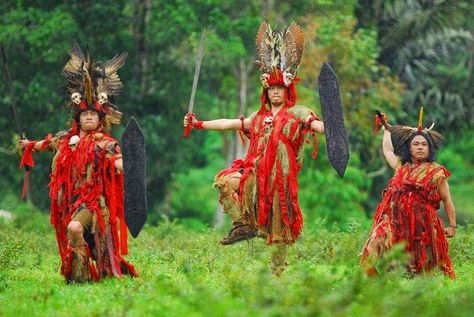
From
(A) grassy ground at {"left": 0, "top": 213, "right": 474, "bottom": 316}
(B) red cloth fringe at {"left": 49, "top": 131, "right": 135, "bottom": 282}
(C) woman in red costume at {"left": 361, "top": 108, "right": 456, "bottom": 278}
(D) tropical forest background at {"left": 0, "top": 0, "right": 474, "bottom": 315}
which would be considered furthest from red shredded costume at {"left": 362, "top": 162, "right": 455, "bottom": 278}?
(D) tropical forest background at {"left": 0, "top": 0, "right": 474, "bottom": 315}

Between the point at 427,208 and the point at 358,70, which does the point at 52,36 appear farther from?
the point at 427,208

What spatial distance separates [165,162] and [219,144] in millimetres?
14924

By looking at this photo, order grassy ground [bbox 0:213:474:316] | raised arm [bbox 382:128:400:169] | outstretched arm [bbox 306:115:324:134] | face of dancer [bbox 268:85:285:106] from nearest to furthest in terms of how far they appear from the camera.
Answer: grassy ground [bbox 0:213:474:316] < outstretched arm [bbox 306:115:324:134] < face of dancer [bbox 268:85:285:106] < raised arm [bbox 382:128:400:169]

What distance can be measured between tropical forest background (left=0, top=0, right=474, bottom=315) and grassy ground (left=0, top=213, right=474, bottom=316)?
31.7 ft

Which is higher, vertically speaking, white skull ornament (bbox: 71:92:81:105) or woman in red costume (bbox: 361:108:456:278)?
white skull ornament (bbox: 71:92:81:105)

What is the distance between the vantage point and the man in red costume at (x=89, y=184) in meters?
14.1

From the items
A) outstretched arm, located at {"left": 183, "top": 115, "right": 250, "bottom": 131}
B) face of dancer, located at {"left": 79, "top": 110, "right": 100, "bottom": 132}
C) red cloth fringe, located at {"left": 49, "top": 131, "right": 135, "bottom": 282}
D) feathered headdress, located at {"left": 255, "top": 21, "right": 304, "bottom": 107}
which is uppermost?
feathered headdress, located at {"left": 255, "top": 21, "right": 304, "bottom": 107}

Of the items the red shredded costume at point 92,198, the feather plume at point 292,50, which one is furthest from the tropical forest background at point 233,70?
the feather plume at point 292,50

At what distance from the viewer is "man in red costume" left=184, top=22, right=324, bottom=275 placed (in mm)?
13719

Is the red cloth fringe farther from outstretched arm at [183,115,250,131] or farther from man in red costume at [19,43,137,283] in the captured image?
outstretched arm at [183,115,250,131]

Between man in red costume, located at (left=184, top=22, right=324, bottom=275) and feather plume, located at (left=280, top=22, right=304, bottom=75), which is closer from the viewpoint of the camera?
man in red costume, located at (left=184, top=22, right=324, bottom=275)

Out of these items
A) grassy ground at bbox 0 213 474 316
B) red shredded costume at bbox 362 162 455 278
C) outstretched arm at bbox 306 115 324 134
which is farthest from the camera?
red shredded costume at bbox 362 162 455 278

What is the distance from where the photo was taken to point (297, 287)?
1124cm

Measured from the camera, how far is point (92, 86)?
1446 centimetres
